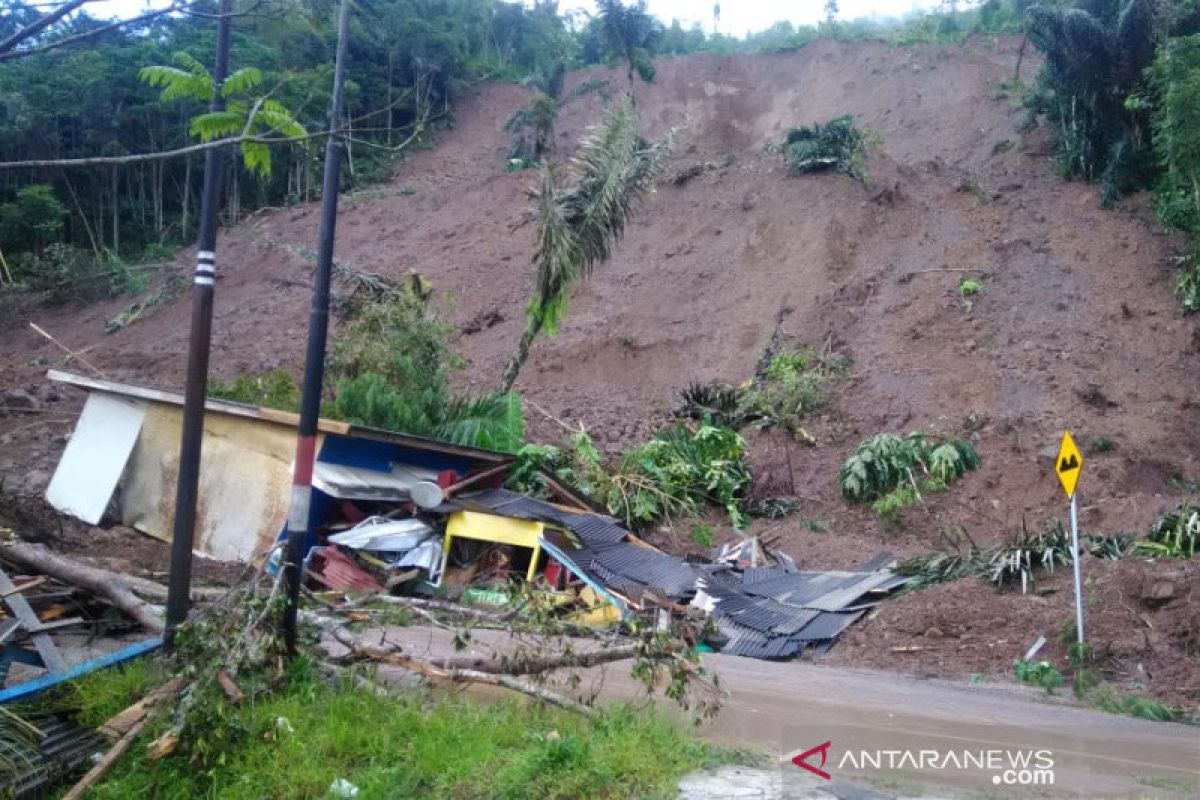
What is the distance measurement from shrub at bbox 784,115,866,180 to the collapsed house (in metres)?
19.8

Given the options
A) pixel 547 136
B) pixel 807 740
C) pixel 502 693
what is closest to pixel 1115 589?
pixel 807 740

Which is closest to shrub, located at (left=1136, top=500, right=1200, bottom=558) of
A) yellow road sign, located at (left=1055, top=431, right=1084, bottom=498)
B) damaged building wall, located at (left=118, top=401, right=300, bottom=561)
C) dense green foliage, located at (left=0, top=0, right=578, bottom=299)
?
yellow road sign, located at (left=1055, top=431, right=1084, bottom=498)

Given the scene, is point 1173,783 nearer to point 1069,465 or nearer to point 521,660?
point 521,660

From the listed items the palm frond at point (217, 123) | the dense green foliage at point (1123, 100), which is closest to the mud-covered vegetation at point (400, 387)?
the palm frond at point (217, 123)

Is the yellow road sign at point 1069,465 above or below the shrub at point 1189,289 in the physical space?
below

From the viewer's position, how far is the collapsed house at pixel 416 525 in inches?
526

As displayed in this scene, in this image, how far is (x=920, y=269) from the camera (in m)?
28.4

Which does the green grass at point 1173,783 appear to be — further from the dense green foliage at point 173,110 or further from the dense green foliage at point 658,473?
the dense green foliage at point 173,110

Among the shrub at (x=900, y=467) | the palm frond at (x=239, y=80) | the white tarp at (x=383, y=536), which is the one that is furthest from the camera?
the shrub at (x=900, y=467)

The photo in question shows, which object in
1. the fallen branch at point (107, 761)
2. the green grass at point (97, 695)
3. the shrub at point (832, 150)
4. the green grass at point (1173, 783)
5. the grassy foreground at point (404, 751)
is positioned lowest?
the green grass at point (97, 695)

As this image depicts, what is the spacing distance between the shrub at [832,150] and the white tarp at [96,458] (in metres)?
23.7

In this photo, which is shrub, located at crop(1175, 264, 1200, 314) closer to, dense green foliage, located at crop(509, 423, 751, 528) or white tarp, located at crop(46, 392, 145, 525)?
dense green foliage, located at crop(509, 423, 751, 528)

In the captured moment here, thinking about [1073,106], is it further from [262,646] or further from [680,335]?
[262,646]

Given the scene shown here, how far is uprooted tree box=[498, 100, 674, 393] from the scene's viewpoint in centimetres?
1983
